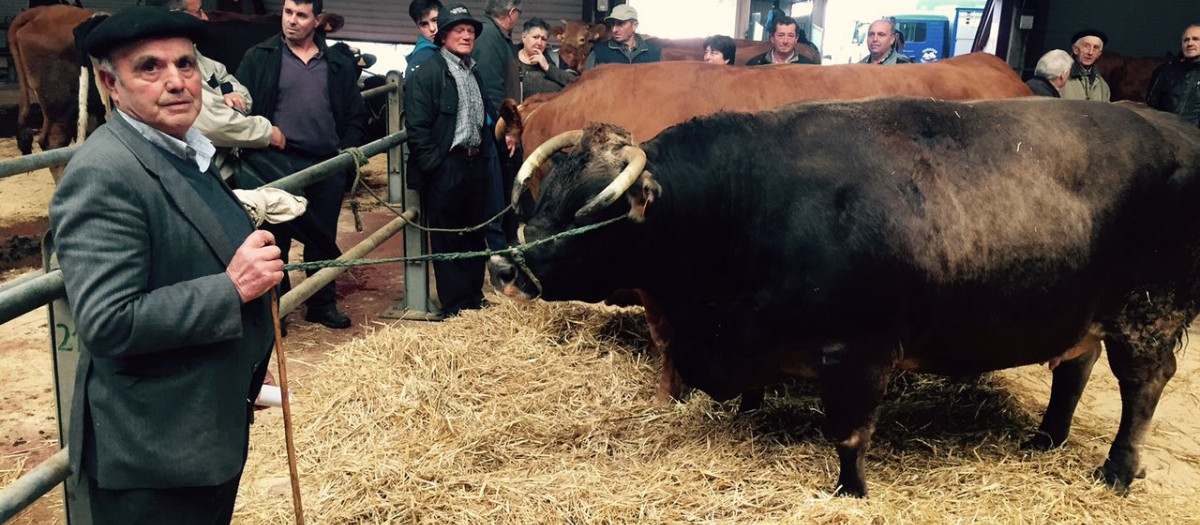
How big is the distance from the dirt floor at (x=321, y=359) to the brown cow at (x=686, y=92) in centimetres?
181

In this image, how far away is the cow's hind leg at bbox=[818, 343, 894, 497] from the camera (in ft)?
11.8

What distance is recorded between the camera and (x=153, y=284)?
2.05 meters

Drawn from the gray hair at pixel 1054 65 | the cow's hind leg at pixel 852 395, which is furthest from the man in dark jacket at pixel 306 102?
the gray hair at pixel 1054 65

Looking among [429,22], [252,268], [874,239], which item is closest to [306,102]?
[429,22]

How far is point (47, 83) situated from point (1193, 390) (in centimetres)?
1087

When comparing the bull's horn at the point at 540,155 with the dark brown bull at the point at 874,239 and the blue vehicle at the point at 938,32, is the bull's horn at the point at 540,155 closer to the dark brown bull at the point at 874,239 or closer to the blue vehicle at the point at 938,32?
the dark brown bull at the point at 874,239

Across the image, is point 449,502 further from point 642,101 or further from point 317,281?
point 642,101

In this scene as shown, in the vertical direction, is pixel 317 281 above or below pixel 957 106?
below

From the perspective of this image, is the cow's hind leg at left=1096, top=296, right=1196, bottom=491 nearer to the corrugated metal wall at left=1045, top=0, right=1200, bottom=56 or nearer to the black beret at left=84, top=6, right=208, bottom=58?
the black beret at left=84, top=6, right=208, bottom=58

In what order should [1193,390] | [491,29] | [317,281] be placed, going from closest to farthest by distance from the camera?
[317,281] < [1193,390] < [491,29]

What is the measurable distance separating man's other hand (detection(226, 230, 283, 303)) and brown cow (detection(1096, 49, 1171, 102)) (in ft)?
49.9

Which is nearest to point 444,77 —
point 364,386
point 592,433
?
point 364,386

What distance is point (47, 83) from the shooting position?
32.1 ft

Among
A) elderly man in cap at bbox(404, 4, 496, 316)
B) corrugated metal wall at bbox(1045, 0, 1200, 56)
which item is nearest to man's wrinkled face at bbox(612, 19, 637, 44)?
elderly man in cap at bbox(404, 4, 496, 316)
